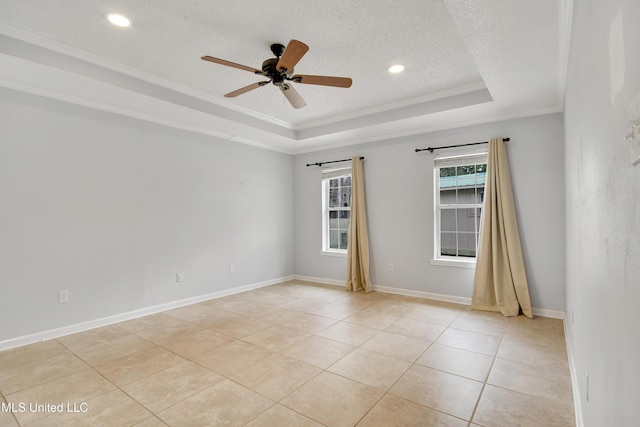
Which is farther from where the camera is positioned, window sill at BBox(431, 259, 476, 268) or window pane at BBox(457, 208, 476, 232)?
window pane at BBox(457, 208, 476, 232)

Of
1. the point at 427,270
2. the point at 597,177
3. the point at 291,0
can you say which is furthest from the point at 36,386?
the point at 427,270

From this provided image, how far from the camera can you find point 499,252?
13.2 ft

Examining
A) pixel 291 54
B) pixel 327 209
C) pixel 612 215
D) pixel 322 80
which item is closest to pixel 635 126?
pixel 612 215

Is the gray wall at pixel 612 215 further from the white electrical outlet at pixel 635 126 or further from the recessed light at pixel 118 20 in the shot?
the recessed light at pixel 118 20

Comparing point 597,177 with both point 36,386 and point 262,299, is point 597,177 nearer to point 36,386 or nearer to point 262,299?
point 36,386

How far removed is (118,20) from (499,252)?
462cm

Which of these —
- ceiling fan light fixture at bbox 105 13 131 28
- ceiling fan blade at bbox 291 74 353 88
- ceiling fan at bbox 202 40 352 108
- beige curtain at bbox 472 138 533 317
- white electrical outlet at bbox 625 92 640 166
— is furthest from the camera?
beige curtain at bbox 472 138 533 317

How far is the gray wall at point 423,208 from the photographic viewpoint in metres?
3.81

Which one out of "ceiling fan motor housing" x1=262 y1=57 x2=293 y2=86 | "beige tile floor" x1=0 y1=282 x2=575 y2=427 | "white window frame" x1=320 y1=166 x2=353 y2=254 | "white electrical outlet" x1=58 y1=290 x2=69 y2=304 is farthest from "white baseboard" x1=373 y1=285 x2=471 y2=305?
"white electrical outlet" x1=58 y1=290 x2=69 y2=304

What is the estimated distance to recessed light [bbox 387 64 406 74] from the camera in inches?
129

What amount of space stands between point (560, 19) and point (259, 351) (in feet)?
11.6

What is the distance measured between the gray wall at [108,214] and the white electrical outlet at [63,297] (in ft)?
0.14

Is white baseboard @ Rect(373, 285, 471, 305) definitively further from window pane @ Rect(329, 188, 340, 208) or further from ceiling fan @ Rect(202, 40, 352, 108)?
ceiling fan @ Rect(202, 40, 352, 108)

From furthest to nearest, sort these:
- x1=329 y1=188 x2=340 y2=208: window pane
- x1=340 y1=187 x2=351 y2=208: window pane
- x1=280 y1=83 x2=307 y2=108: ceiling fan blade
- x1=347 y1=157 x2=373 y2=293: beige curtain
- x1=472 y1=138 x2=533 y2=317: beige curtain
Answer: x1=329 y1=188 x2=340 y2=208: window pane
x1=340 y1=187 x2=351 y2=208: window pane
x1=347 y1=157 x2=373 y2=293: beige curtain
x1=472 y1=138 x2=533 y2=317: beige curtain
x1=280 y1=83 x2=307 y2=108: ceiling fan blade
